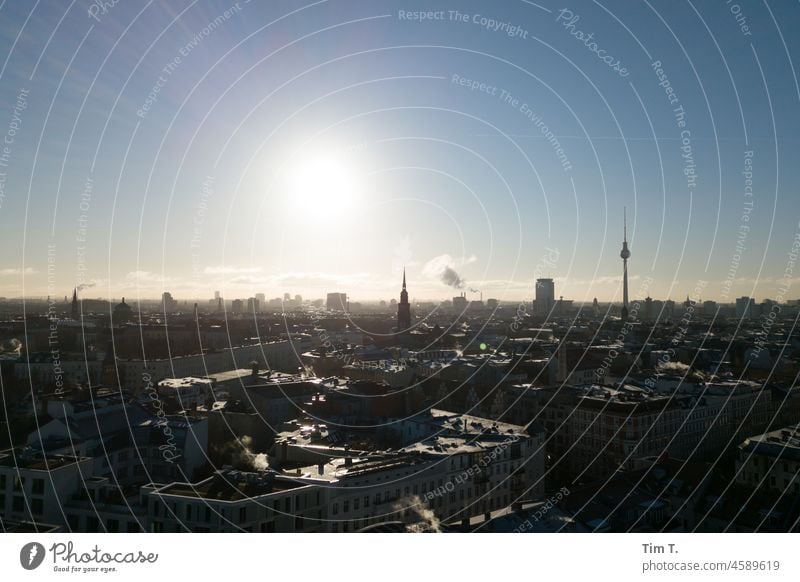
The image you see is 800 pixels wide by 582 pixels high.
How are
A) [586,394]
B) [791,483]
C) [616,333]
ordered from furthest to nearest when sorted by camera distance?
[616,333]
[586,394]
[791,483]

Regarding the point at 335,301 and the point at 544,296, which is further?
the point at 335,301

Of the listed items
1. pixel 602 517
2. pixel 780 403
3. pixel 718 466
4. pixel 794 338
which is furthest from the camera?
pixel 794 338

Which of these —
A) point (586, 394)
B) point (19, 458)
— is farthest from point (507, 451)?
point (19, 458)

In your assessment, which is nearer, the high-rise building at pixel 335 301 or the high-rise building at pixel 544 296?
the high-rise building at pixel 544 296

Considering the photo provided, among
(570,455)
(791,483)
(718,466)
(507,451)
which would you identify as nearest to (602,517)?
(507,451)

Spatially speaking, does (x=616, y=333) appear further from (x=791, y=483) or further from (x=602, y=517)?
(x=602, y=517)

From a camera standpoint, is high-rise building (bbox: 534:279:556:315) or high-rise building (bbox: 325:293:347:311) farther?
high-rise building (bbox: 325:293:347:311)
